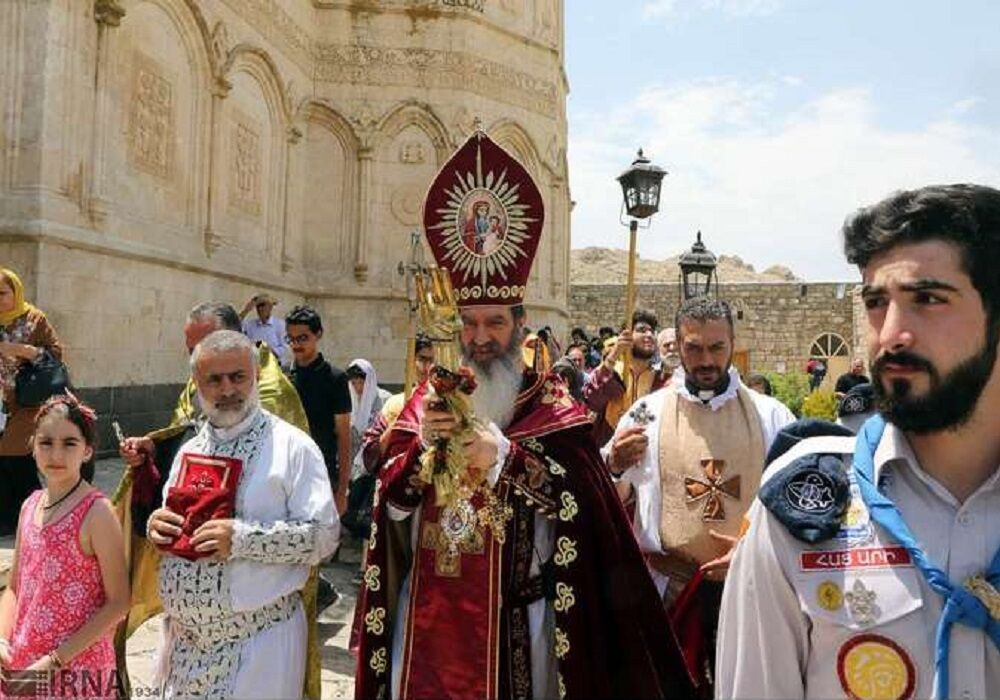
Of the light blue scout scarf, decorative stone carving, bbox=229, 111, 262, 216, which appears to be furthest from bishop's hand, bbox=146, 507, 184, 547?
decorative stone carving, bbox=229, 111, 262, 216

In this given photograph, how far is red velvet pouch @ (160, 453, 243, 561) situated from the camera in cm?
286

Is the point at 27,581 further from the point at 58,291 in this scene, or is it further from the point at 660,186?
the point at 58,291

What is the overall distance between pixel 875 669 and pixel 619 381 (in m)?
4.47

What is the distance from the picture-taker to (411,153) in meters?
16.2

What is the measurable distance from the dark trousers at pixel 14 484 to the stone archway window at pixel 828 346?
87.4ft

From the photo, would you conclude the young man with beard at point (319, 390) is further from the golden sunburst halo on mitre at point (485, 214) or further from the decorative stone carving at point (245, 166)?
the decorative stone carving at point (245, 166)

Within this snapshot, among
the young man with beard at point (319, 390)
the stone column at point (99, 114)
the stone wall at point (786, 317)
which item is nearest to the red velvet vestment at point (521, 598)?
the young man with beard at point (319, 390)

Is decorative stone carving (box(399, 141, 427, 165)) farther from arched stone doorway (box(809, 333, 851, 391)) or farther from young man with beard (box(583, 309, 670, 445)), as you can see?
arched stone doorway (box(809, 333, 851, 391))

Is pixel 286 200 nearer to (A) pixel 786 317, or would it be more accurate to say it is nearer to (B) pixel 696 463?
(B) pixel 696 463

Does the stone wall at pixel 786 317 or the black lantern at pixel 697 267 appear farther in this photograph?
the stone wall at pixel 786 317

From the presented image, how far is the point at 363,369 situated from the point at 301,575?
4.18 meters

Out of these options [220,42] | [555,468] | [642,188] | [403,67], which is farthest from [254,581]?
[403,67]

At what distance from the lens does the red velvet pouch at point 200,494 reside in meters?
2.86

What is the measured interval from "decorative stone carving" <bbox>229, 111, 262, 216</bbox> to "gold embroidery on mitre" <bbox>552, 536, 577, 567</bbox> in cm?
1138
